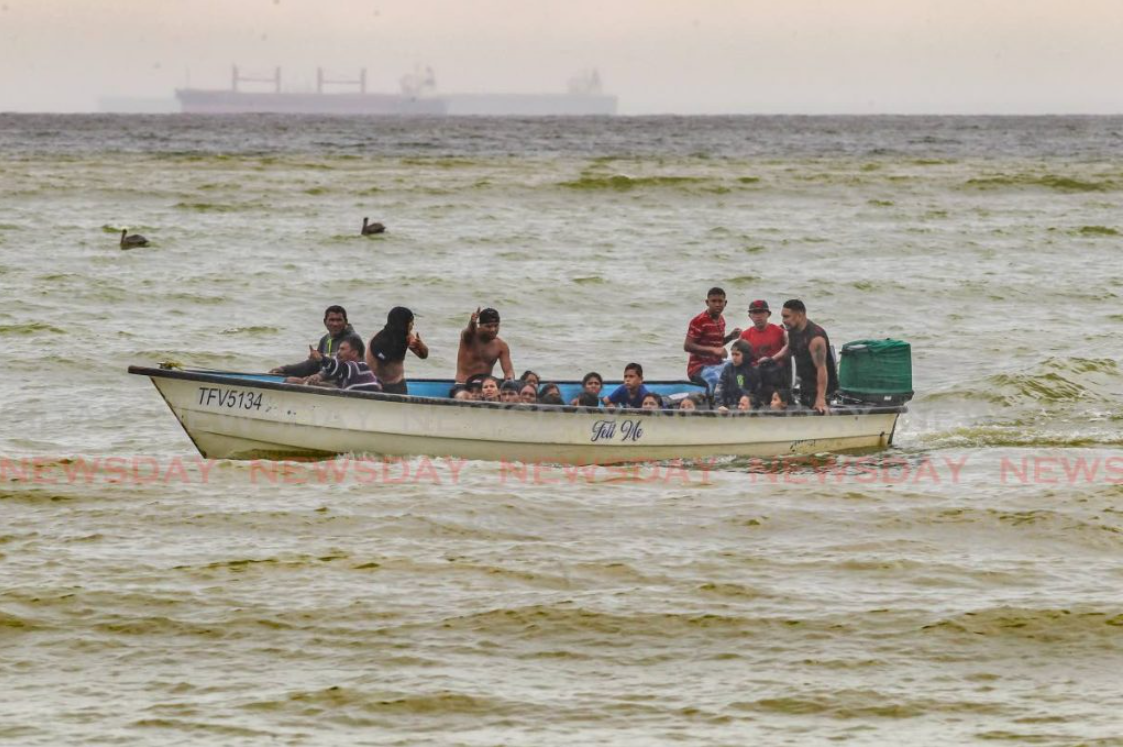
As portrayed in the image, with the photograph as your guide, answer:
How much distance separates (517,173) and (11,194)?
20550 millimetres

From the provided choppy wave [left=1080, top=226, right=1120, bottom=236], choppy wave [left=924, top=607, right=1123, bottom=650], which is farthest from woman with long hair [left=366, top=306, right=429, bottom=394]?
choppy wave [left=1080, top=226, right=1120, bottom=236]

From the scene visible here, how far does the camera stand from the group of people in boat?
14.9 meters

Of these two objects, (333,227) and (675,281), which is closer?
(675,281)

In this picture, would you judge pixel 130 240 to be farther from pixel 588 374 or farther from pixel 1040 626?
pixel 1040 626

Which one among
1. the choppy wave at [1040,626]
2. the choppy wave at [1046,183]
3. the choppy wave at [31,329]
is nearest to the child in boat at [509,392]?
the choppy wave at [1040,626]

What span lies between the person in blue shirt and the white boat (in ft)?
1.49

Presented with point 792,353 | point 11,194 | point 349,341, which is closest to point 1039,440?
point 792,353

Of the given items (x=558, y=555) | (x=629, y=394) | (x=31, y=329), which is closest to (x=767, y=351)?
(x=629, y=394)

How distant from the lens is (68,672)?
29.6ft

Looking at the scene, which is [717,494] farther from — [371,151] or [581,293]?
[371,151]

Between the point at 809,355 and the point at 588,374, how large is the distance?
2.33 meters

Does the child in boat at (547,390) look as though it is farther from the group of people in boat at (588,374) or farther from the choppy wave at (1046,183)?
the choppy wave at (1046,183)

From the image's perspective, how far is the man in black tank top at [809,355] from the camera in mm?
15805

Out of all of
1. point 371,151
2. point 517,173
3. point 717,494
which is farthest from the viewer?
point 371,151
